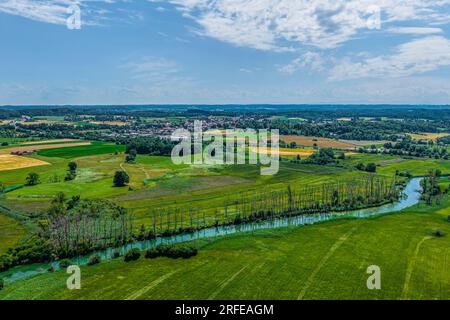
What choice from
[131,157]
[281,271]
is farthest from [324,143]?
[281,271]

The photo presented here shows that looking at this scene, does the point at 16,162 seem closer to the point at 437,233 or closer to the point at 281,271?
the point at 281,271

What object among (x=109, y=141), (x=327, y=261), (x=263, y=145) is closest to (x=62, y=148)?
(x=109, y=141)

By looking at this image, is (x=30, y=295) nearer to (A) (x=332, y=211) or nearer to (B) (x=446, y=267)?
(B) (x=446, y=267)

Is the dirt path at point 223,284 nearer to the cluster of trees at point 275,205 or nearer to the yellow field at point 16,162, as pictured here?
the cluster of trees at point 275,205
